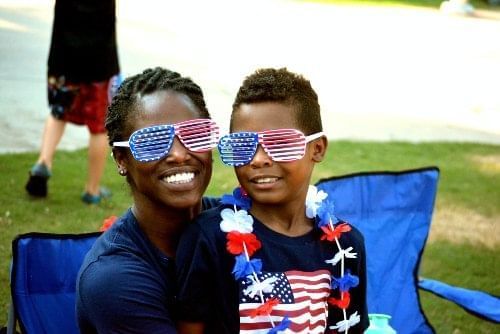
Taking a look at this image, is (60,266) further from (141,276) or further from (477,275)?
(477,275)

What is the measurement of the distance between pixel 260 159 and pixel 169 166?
0.79 feet

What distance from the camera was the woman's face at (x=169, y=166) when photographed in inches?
83.0

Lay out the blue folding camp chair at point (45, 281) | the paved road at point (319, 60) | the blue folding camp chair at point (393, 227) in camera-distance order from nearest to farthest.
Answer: the blue folding camp chair at point (45, 281), the blue folding camp chair at point (393, 227), the paved road at point (319, 60)

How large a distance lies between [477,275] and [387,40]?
877 cm

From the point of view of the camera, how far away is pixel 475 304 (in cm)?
312

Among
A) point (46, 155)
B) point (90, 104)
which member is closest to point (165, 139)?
point (90, 104)

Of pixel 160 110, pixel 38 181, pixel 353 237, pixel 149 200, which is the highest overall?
pixel 160 110

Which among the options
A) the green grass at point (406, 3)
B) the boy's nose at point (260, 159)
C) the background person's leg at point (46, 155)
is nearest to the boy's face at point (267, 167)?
the boy's nose at point (260, 159)

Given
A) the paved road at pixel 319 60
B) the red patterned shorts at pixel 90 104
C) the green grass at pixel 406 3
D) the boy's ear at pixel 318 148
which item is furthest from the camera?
the green grass at pixel 406 3

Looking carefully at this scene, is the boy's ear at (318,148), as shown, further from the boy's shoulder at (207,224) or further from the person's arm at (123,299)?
the person's arm at (123,299)

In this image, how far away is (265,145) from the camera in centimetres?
212

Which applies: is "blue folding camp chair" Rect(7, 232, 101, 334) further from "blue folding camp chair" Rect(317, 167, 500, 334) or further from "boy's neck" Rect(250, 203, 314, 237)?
"blue folding camp chair" Rect(317, 167, 500, 334)

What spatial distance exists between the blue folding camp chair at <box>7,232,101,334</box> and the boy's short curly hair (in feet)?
2.53

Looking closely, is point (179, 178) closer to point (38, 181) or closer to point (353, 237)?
point (353, 237)
